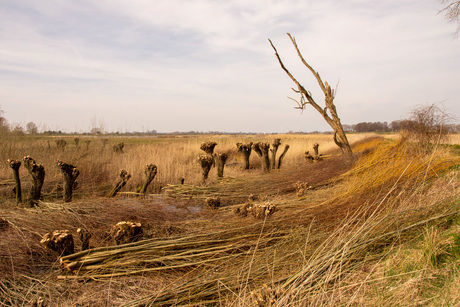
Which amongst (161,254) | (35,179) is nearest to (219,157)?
(35,179)

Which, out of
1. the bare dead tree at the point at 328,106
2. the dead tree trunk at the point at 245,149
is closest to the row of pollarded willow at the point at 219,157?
the dead tree trunk at the point at 245,149

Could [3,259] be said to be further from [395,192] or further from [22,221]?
[395,192]

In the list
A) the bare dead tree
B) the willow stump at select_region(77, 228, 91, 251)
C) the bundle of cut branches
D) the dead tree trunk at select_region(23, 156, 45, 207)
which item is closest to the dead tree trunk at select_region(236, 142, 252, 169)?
the bare dead tree

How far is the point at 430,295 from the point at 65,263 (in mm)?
3644

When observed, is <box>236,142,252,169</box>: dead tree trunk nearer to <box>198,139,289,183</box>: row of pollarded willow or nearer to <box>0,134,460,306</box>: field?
<box>198,139,289,183</box>: row of pollarded willow

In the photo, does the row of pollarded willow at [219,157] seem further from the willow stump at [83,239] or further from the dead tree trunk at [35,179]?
the willow stump at [83,239]

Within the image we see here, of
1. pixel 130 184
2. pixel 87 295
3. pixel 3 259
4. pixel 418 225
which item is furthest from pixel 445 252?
pixel 130 184

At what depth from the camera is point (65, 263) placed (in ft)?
11.5

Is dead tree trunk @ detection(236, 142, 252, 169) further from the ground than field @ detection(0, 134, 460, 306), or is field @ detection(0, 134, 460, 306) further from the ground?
dead tree trunk @ detection(236, 142, 252, 169)

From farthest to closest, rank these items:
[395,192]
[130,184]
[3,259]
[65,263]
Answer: [130,184], [395,192], [3,259], [65,263]

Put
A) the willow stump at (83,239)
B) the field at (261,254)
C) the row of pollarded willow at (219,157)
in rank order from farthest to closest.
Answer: the row of pollarded willow at (219,157)
the willow stump at (83,239)
the field at (261,254)

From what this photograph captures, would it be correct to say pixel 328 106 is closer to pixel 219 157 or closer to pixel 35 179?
pixel 219 157

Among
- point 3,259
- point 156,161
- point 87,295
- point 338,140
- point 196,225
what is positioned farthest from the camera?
point 156,161

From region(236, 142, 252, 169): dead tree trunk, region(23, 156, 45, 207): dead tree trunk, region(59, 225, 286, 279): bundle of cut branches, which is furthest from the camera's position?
region(236, 142, 252, 169): dead tree trunk
